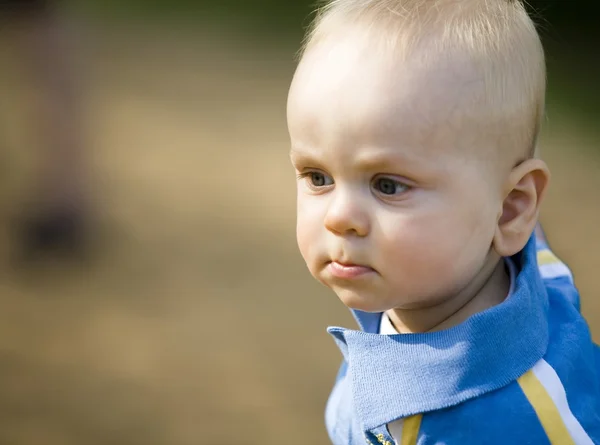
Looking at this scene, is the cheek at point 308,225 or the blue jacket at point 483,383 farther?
the cheek at point 308,225

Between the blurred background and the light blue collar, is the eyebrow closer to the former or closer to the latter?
the light blue collar

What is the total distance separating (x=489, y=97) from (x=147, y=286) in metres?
2.60

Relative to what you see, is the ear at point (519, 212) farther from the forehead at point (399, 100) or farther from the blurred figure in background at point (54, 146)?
the blurred figure in background at point (54, 146)

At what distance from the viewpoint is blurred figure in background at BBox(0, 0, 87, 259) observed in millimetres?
4043

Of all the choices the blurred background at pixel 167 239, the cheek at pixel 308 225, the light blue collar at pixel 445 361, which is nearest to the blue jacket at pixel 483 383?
the light blue collar at pixel 445 361

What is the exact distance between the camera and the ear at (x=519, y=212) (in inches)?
54.1

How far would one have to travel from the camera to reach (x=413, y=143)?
4.12 ft

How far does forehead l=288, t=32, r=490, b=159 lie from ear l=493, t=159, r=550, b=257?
0.53 ft

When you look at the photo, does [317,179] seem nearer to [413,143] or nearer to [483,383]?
[413,143]

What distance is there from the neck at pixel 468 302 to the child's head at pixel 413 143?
0.17 ft

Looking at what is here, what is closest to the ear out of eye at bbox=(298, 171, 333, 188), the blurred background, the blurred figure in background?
eye at bbox=(298, 171, 333, 188)

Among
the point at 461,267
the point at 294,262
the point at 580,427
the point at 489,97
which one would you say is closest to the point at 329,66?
the point at 489,97

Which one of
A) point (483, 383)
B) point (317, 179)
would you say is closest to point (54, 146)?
point (317, 179)

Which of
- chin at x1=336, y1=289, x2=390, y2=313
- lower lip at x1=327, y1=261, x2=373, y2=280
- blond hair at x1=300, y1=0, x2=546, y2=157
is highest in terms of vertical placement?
blond hair at x1=300, y1=0, x2=546, y2=157
